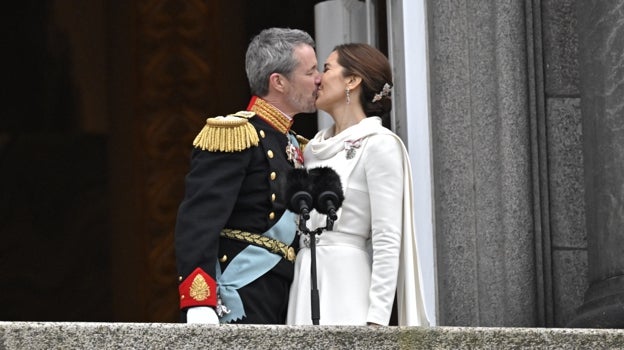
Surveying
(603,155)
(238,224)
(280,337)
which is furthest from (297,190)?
(603,155)

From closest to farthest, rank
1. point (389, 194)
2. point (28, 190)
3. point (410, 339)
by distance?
1. point (410, 339)
2. point (389, 194)
3. point (28, 190)

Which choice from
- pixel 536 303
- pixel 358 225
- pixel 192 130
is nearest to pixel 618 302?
pixel 536 303

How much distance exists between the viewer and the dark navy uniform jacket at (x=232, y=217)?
7.13 m

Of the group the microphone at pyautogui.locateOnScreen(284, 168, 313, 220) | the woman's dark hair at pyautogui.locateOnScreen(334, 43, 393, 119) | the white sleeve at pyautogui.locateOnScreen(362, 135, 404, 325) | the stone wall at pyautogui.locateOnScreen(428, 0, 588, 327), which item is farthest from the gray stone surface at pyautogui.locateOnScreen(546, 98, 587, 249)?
the microphone at pyautogui.locateOnScreen(284, 168, 313, 220)

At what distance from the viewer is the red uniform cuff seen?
23.1 feet

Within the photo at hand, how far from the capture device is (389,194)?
7160 millimetres

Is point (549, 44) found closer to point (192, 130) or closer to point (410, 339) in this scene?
point (410, 339)

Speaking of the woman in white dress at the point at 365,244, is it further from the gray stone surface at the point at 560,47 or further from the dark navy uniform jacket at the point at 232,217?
the gray stone surface at the point at 560,47

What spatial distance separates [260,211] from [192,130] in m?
4.93

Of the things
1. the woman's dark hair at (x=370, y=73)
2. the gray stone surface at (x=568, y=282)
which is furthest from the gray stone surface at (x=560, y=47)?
the woman's dark hair at (x=370, y=73)

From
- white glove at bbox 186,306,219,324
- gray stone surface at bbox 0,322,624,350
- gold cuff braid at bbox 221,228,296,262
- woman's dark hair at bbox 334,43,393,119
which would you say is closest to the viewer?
gray stone surface at bbox 0,322,624,350

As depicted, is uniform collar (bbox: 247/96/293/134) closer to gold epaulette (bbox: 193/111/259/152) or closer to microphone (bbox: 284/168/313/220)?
gold epaulette (bbox: 193/111/259/152)

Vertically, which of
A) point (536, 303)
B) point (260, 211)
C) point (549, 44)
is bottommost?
point (536, 303)

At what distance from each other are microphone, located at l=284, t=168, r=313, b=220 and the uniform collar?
666 millimetres
